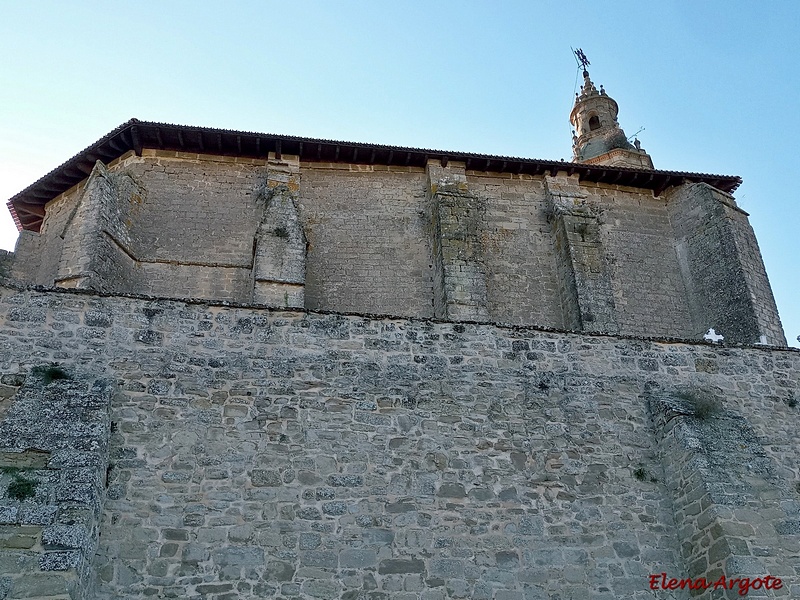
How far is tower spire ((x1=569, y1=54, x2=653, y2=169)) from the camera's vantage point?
2594 centimetres

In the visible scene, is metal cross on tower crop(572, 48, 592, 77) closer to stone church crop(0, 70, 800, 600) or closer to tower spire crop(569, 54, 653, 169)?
tower spire crop(569, 54, 653, 169)

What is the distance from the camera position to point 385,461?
290 inches

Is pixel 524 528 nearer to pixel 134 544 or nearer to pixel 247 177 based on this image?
pixel 134 544

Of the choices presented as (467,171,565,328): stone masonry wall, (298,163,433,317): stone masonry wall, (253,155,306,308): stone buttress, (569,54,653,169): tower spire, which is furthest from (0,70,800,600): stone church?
(569,54,653,169): tower spire

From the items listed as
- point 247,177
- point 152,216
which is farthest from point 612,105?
point 152,216

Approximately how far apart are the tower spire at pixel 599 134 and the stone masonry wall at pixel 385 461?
18799mm

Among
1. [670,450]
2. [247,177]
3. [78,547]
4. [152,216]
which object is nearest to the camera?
[78,547]

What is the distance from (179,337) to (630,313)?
9.88 metres

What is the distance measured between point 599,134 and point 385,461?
23.5 meters

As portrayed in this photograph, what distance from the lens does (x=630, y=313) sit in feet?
47.8

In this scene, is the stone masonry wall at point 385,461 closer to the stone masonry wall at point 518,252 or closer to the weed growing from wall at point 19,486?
the weed growing from wall at point 19,486

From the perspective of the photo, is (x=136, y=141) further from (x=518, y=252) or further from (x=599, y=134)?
(x=599, y=134)

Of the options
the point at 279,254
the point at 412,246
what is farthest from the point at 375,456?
the point at 412,246

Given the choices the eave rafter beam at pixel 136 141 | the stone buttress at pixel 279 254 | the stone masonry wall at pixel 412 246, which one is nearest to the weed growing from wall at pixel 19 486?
the stone buttress at pixel 279 254
